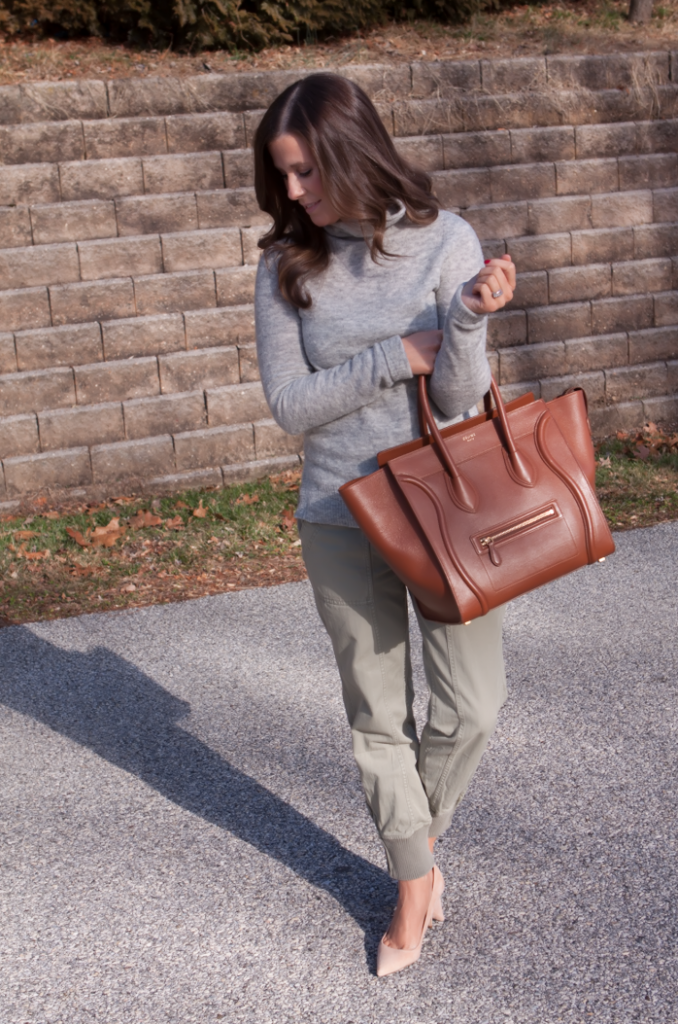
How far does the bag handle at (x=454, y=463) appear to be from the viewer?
88.8 inches

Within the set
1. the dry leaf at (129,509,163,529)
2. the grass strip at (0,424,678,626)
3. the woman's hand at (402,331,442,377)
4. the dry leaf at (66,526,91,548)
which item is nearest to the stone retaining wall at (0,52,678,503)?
the grass strip at (0,424,678,626)

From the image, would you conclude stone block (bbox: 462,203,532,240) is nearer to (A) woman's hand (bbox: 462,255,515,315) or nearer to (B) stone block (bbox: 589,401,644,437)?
(B) stone block (bbox: 589,401,644,437)

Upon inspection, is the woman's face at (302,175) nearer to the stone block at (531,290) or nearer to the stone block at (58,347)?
the stone block at (58,347)

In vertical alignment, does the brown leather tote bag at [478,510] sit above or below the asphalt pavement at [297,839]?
above

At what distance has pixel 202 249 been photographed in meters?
6.91

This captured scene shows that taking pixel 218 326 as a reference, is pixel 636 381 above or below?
below

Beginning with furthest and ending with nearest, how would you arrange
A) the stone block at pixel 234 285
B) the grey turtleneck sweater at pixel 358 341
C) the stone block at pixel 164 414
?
1. the stone block at pixel 234 285
2. the stone block at pixel 164 414
3. the grey turtleneck sweater at pixel 358 341

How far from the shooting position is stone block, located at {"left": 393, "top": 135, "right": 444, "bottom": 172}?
24.5 feet

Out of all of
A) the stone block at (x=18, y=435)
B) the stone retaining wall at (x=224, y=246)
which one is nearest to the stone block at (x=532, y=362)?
the stone retaining wall at (x=224, y=246)

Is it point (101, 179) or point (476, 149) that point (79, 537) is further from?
point (476, 149)

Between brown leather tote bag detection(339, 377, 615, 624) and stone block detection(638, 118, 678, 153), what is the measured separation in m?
6.50

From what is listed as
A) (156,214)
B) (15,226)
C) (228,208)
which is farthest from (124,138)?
(15,226)

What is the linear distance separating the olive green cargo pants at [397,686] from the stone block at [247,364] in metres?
4.42

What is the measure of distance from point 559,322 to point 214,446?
268 cm
